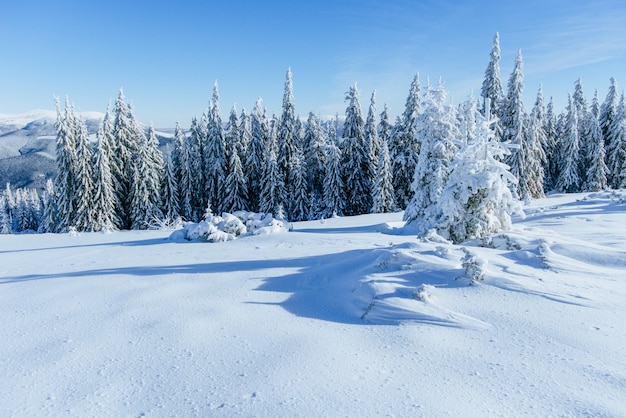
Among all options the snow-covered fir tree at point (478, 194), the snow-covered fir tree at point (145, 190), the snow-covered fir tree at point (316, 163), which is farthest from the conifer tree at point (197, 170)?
the snow-covered fir tree at point (478, 194)

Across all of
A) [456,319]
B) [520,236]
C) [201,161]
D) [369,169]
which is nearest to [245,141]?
[201,161]

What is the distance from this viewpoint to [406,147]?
33688mm

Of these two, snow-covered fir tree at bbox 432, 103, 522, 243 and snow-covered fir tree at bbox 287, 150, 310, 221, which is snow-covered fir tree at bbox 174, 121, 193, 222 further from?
snow-covered fir tree at bbox 432, 103, 522, 243

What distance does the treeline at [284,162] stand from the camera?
107ft

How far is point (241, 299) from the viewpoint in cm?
560

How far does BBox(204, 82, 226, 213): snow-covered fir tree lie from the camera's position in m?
39.1

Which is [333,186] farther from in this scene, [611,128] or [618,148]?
Result: [611,128]

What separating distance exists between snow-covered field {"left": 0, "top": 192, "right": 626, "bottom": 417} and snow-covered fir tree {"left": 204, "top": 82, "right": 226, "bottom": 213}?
3276 cm

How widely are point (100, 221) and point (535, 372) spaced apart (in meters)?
36.2

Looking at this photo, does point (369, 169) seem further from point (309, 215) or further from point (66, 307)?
point (66, 307)

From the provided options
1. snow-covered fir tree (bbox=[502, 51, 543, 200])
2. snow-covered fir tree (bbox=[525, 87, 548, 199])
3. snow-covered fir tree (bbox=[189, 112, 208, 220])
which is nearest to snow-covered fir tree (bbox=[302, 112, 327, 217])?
snow-covered fir tree (bbox=[189, 112, 208, 220])

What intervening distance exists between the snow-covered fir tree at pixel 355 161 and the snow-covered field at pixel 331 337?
30668mm

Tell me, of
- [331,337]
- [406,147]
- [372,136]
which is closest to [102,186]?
[372,136]

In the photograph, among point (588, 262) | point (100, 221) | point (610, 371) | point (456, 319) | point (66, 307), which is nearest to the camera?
point (610, 371)
